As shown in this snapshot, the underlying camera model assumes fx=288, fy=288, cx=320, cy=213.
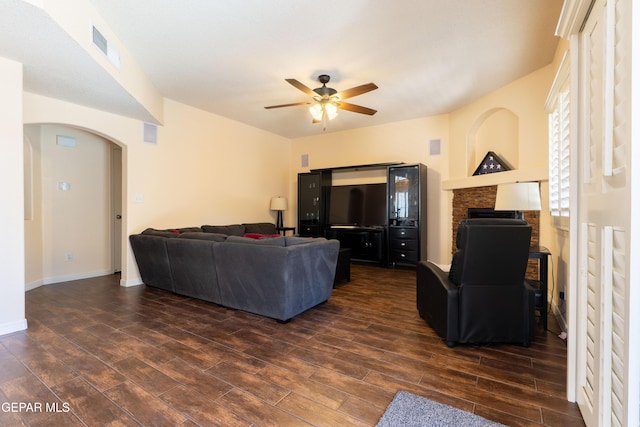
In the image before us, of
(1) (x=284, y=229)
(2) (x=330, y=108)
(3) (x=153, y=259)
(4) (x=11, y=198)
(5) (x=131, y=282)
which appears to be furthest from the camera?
(1) (x=284, y=229)

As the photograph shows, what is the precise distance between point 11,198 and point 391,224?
5.12m

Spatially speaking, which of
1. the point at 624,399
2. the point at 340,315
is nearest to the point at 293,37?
the point at 340,315

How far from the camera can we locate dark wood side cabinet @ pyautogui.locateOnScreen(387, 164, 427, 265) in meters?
5.27

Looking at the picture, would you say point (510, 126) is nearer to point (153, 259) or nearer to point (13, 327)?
point (153, 259)

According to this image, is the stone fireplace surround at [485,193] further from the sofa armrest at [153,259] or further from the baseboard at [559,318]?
the sofa armrest at [153,259]

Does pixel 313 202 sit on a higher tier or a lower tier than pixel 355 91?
lower

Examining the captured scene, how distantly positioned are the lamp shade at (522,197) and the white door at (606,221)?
4.74ft

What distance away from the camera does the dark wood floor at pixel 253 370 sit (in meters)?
1.59

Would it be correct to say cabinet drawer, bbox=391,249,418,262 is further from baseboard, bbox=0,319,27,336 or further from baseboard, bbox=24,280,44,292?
baseboard, bbox=24,280,44,292

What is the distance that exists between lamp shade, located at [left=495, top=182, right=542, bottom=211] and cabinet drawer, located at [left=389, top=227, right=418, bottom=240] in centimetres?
234

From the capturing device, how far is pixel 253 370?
2020mm

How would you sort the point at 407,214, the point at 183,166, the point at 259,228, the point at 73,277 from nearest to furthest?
the point at 73,277, the point at 183,166, the point at 407,214, the point at 259,228

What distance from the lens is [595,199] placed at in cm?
135

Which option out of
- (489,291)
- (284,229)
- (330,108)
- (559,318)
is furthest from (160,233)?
(559,318)
